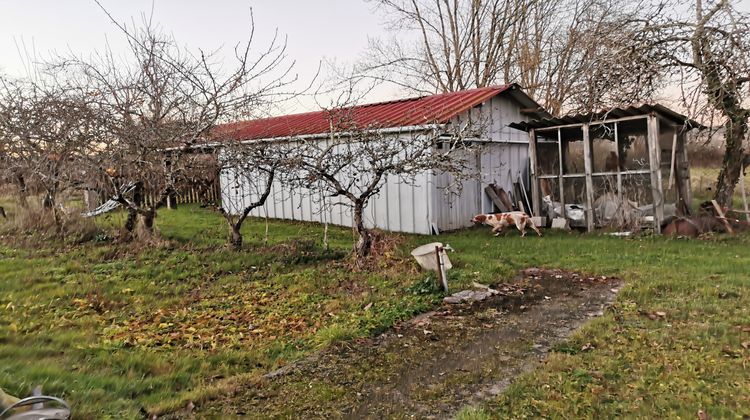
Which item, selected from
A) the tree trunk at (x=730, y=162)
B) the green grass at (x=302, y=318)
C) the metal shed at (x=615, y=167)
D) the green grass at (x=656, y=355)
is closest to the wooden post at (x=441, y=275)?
the green grass at (x=302, y=318)

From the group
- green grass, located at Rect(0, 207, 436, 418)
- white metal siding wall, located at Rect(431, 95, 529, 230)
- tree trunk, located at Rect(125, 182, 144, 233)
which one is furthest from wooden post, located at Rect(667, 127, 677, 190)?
tree trunk, located at Rect(125, 182, 144, 233)

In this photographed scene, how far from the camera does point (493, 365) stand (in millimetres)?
3748

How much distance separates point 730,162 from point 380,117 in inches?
324

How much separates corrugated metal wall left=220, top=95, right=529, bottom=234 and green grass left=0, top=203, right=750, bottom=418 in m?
1.76

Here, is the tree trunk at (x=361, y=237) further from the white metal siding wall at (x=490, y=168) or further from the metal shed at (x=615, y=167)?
the metal shed at (x=615, y=167)

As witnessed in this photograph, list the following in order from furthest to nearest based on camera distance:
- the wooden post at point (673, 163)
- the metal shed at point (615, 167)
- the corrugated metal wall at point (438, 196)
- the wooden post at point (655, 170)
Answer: the corrugated metal wall at point (438, 196) < the wooden post at point (673, 163) < the metal shed at point (615, 167) < the wooden post at point (655, 170)

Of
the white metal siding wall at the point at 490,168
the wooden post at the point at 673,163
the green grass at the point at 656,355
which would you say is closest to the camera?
the green grass at the point at 656,355

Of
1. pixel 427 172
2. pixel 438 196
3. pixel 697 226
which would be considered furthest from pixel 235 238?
pixel 697 226

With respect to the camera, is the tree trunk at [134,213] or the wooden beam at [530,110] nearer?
the tree trunk at [134,213]

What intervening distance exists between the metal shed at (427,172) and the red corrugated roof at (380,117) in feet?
0.08

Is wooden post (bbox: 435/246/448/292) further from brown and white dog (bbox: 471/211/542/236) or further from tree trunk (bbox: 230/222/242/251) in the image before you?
brown and white dog (bbox: 471/211/542/236)

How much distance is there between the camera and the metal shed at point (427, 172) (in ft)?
34.4

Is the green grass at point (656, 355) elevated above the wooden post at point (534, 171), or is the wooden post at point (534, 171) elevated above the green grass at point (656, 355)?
the wooden post at point (534, 171)

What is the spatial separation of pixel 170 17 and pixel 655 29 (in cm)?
1021
